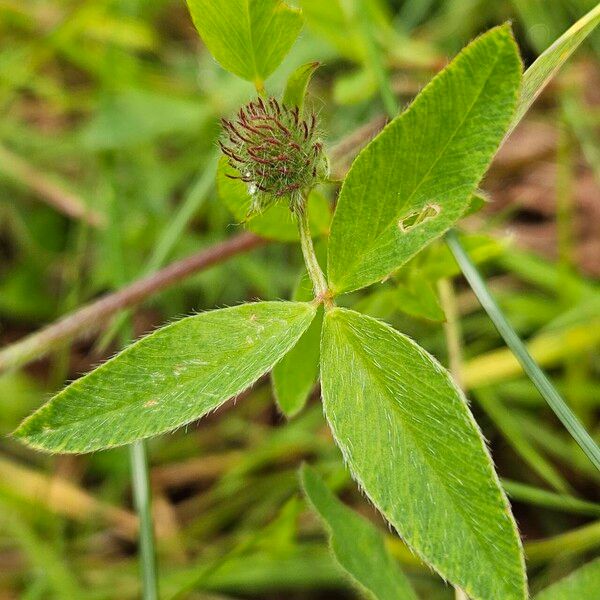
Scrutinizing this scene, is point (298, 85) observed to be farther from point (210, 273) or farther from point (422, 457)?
point (210, 273)

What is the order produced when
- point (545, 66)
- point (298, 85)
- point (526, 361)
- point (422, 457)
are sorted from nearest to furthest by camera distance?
point (422, 457) < point (298, 85) < point (545, 66) < point (526, 361)

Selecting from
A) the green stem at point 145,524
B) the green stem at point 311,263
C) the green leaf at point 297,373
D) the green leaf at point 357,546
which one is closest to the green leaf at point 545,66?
the green stem at point 311,263

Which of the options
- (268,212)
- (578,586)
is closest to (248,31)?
(268,212)

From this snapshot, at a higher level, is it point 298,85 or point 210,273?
point 210,273

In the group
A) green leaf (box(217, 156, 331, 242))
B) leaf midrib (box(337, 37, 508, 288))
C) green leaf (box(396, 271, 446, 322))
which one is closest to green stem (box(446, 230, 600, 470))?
green leaf (box(396, 271, 446, 322))

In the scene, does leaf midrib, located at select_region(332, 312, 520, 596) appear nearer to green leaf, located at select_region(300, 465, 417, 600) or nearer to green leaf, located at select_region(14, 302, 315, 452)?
green leaf, located at select_region(14, 302, 315, 452)

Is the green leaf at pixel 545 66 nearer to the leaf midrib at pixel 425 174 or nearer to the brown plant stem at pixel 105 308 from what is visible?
the leaf midrib at pixel 425 174
